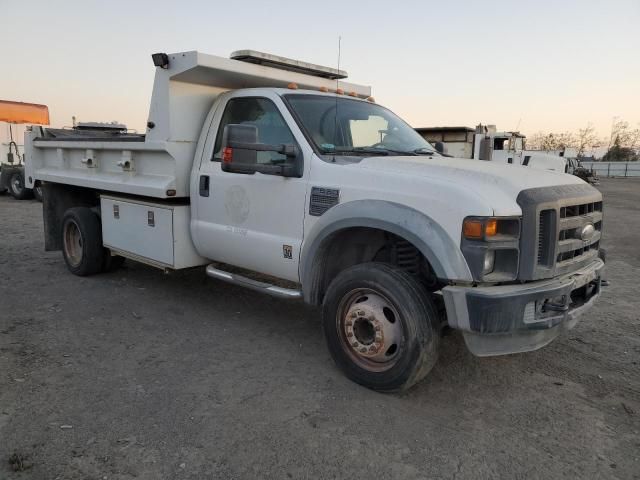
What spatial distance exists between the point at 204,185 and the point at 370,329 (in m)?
2.17

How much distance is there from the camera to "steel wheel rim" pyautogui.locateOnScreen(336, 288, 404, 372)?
3.47 metres

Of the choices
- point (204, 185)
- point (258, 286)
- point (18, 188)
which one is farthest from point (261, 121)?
point (18, 188)

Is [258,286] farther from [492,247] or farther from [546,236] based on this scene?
[546,236]

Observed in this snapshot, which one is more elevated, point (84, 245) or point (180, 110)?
point (180, 110)

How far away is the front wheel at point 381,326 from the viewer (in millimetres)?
3299

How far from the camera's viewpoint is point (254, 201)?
437 cm

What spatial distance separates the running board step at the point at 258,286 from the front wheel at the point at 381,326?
442mm

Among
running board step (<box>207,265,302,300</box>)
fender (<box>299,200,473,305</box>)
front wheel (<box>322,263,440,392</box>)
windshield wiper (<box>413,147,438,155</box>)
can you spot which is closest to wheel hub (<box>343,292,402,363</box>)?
front wheel (<box>322,263,440,392</box>)

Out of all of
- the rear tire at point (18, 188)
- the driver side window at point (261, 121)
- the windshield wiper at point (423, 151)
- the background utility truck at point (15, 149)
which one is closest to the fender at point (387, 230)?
the driver side window at point (261, 121)

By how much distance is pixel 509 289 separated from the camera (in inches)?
121

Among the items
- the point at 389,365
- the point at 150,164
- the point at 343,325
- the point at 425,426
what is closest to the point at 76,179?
the point at 150,164

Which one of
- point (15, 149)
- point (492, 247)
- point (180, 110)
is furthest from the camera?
point (15, 149)

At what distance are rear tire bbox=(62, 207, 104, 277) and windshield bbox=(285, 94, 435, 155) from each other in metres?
3.43

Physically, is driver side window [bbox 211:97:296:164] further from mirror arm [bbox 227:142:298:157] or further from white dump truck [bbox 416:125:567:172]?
white dump truck [bbox 416:125:567:172]
